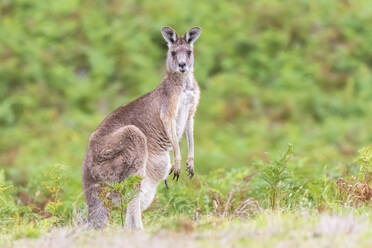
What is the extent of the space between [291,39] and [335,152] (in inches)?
184

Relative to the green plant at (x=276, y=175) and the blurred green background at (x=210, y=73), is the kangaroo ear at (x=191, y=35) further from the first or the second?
the blurred green background at (x=210, y=73)

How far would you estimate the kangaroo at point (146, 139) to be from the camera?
6.49 metres

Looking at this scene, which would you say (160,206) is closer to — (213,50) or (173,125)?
(173,125)

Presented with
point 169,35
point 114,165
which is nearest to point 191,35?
point 169,35

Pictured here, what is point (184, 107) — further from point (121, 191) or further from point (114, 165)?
point (121, 191)

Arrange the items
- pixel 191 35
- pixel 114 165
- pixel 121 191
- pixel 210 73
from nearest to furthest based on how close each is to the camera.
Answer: pixel 121 191 < pixel 114 165 < pixel 191 35 < pixel 210 73

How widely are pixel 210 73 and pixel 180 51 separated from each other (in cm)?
916

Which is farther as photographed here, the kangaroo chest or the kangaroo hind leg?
the kangaroo chest

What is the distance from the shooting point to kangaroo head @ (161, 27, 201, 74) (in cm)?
721

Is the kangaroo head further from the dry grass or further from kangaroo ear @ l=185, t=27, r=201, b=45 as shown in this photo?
the dry grass

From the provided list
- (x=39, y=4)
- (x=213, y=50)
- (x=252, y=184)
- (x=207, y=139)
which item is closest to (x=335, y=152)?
(x=207, y=139)

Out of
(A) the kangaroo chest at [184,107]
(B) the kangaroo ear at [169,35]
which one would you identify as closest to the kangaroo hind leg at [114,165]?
(A) the kangaroo chest at [184,107]

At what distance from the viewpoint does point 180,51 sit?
7.26 meters

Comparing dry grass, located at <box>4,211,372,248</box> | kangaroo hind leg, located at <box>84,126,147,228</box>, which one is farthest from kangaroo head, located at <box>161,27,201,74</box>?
dry grass, located at <box>4,211,372,248</box>
